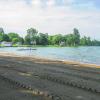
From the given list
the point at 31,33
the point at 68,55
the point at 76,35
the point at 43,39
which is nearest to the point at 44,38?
the point at 43,39

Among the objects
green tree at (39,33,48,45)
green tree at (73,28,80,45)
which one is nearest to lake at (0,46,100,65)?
green tree at (39,33,48,45)

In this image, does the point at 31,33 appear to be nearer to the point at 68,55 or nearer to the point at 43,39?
the point at 43,39

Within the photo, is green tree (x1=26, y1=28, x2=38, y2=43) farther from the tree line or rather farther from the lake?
the lake

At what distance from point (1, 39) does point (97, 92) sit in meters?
151

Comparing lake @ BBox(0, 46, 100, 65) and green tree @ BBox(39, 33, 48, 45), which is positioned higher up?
green tree @ BBox(39, 33, 48, 45)

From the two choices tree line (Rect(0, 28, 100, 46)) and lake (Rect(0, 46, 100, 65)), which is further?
tree line (Rect(0, 28, 100, 46))

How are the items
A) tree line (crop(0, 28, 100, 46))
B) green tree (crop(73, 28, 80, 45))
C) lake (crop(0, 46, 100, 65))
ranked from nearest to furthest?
lake (crop(0, 46, 100, 65)), tree line (crop(0, 28, 100, 46)), green tree (crop(73, 28, 80, 45))

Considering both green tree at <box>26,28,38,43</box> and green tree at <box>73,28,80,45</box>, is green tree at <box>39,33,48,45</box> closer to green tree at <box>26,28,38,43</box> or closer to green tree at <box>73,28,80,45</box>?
green tree at <box>26,28,38,43</box>

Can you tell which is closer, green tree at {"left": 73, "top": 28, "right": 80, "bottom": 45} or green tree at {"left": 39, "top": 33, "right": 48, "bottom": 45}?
green tree at {"left": 39, "top": 33, "right": 48, "bottom": 45}

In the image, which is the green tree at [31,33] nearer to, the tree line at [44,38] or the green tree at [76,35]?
the tree line at [44,38]

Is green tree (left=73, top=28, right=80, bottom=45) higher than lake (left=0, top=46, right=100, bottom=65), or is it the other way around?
green tree (left=73, top=28, right=80, bottom=45)

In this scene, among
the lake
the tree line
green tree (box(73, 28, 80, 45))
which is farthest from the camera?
green tree (box(73, 28, 80, 45))

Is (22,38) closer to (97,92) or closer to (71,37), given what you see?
(71,37)

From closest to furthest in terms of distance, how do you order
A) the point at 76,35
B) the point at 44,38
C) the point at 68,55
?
the point at 68,55 → the point at 44,38 → the point at 76,35
